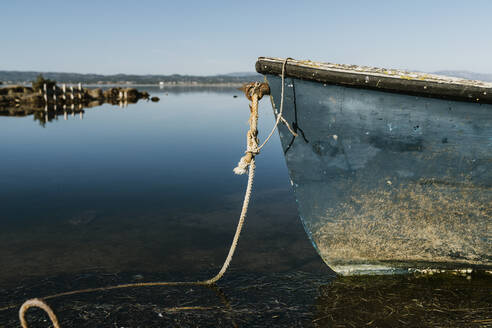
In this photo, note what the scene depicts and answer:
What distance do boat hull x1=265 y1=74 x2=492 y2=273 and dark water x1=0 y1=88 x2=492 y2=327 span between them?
572 mm

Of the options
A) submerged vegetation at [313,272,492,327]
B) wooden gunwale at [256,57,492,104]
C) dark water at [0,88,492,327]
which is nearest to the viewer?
wooden gunwale at [256,57,492,104]

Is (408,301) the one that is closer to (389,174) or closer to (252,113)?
(389,174)

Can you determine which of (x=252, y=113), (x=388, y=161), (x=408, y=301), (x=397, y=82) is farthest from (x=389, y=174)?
(x=252, y=113)

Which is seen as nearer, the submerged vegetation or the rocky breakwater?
the submerged vegetation

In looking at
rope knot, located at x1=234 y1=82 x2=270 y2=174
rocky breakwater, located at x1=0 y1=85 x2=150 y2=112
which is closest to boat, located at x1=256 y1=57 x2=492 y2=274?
rope knot, located at x1=234 y1=82 x2=270 y2=174

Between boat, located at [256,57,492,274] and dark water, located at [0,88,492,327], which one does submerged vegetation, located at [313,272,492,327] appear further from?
boat, located at [256,57,492,274]

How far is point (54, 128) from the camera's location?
23.2m

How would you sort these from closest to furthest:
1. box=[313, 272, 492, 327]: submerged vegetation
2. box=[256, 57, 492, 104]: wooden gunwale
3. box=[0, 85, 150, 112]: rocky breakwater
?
box=[256, 57, 492, 104]: wooden gunwale
box=[313, 272, 492, 327]: submerged vegetation
box=[0, 85, 150, 112]: rocky breakwater

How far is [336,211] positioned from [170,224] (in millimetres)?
3622

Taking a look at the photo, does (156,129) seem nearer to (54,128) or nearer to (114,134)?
(114,134)

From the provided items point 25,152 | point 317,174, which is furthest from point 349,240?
point 25,152

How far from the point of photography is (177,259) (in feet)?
17.6

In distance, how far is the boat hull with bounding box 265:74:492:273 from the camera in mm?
3879

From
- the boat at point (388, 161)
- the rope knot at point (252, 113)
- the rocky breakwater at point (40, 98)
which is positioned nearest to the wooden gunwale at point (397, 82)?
the boat at point (388, 161)
